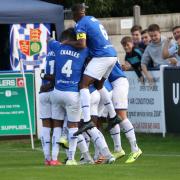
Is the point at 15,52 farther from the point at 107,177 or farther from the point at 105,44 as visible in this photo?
the point at 107,177

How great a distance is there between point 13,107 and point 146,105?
9.71ft

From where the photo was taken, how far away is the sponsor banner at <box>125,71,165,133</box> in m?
21.7

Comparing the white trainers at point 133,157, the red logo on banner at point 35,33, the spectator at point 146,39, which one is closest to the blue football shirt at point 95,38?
the white trainers at point 133,157

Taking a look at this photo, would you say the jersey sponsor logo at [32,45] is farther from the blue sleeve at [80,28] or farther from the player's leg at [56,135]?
the blue sleeve at [80,28]

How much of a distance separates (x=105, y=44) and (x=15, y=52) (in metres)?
10.6

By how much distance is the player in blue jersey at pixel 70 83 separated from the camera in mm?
14672

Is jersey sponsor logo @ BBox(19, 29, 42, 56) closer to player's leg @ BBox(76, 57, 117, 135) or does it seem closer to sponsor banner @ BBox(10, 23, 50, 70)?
sponsor banner @ BBox(10, 23, 50, 70)

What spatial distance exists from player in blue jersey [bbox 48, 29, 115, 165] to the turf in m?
0.60

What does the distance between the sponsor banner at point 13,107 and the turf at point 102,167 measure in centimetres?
148

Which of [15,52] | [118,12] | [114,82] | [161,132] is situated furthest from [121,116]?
[118,12]

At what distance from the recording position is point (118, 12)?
4044 centimetres

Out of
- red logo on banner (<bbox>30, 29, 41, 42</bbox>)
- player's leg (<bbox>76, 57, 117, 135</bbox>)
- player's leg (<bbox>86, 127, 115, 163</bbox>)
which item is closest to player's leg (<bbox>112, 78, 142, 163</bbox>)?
player's leg (<bbox>86, 127, 115, 163</bbox>)

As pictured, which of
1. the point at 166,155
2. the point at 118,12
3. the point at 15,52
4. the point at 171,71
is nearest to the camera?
the point at 166,155

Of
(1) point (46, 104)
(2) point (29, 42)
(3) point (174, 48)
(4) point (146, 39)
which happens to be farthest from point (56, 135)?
(2) point (29, 42)
